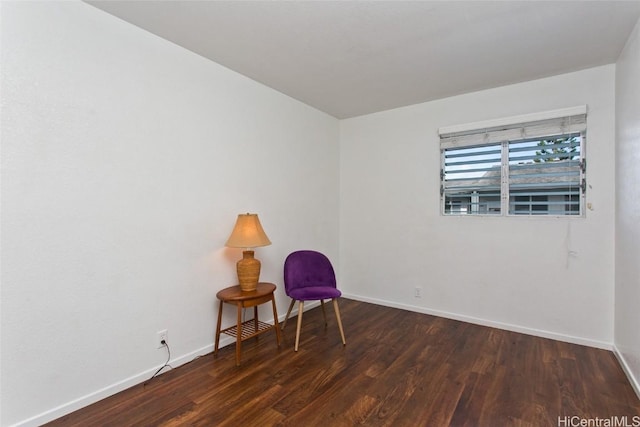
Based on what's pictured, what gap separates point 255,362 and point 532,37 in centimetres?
330

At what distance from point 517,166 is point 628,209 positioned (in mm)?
1011

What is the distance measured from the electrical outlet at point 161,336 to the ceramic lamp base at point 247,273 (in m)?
0.66

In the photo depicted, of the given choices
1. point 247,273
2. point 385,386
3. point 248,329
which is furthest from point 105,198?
point 385,386

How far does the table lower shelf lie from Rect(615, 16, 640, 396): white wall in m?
2.74

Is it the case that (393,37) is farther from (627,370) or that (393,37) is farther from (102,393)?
(102,393)

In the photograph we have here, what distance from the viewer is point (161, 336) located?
7.79 ft

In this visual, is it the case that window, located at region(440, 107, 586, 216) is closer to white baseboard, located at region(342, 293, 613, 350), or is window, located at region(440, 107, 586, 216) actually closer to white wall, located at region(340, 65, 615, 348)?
white wall, located at region(340, 65, 615, 348)

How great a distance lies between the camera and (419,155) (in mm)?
3777

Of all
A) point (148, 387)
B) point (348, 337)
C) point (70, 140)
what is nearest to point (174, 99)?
point (70, 140)

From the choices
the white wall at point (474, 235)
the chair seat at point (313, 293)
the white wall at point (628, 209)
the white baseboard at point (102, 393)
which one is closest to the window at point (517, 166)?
the white wall at point (474, 235)

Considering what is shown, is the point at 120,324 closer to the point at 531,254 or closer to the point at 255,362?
the point at 255,362

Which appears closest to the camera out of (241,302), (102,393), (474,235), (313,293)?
(102,393)

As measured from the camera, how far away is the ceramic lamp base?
8.77 feet

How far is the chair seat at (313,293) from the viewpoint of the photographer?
2.83 metres
